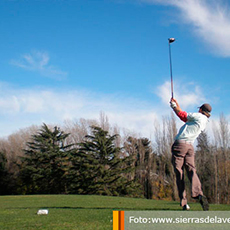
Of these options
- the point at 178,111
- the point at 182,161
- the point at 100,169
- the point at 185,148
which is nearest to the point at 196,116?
the point at 178,111

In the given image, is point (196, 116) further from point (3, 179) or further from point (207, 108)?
point (3, 179)

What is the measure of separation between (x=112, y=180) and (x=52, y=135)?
31.2 ft

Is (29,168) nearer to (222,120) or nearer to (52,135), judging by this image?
(52,135)

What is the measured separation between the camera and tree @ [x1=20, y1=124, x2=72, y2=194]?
109ft

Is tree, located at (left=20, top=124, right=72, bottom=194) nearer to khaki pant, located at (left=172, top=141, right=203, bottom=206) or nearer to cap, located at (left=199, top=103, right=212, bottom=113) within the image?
khaki pant, located at (left=172, top=141, right=203, bottom=206)

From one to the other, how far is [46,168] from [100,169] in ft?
22.9

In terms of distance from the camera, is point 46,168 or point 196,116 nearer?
point 196,116

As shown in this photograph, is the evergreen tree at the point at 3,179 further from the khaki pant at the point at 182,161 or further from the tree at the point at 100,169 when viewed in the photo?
the khaki pant at the point at 182,161

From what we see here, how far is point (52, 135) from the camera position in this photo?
35.7 m

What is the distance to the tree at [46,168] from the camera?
3322 cm

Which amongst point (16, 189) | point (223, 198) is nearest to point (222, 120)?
point (223, 198)

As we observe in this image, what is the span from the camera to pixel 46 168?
1330 inches

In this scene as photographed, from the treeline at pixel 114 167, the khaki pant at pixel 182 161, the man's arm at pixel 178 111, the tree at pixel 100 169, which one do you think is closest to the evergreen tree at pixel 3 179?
the treeline at pixel 114 167

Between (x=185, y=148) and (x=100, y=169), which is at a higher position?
(x=100, y=169)
